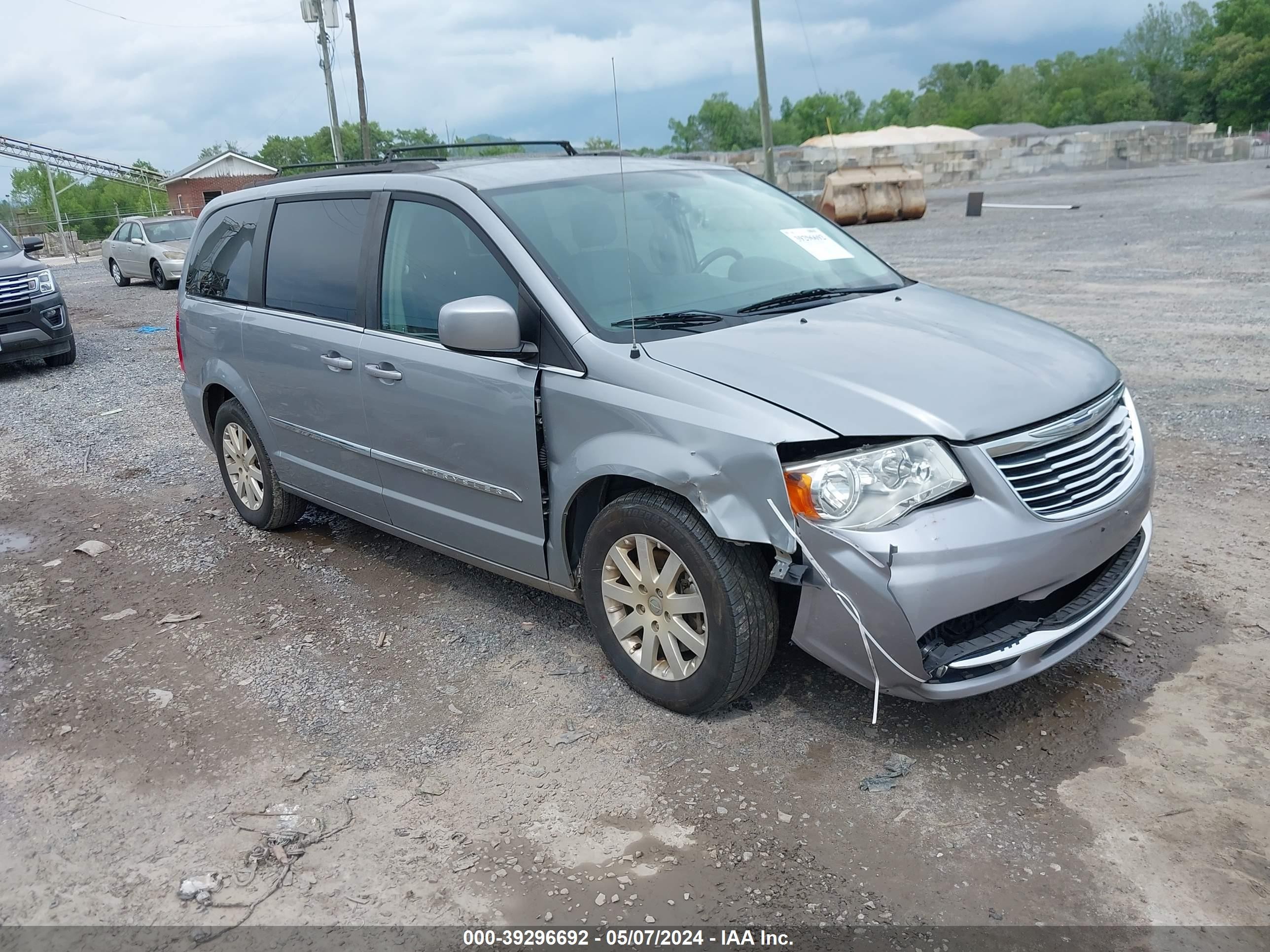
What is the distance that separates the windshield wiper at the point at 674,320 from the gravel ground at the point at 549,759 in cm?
134

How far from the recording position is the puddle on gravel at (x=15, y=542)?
6.00 meters

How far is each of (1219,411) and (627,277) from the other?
4.77m

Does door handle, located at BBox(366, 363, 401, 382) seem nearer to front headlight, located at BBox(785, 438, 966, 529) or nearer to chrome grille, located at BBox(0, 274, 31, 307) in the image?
front headlight, located at BBox(785, 438, 966, 529)

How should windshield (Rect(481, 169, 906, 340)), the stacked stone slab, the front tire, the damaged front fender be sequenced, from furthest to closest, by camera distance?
1. the stacked stone slab
2. the front tire
3. windshield (Rect(481, 169, 906, 340))
4. the damaged front fender

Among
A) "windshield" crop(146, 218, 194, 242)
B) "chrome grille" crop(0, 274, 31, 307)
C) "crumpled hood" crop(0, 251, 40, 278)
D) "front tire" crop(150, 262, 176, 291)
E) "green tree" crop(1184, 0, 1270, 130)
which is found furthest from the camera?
"green tree" crop(1184, 0, 1270, 130)

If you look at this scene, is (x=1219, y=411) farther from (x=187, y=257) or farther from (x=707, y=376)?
(x=187, y=257)

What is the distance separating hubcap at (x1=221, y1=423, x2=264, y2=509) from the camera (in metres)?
5.79

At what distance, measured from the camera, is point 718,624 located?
131 inches

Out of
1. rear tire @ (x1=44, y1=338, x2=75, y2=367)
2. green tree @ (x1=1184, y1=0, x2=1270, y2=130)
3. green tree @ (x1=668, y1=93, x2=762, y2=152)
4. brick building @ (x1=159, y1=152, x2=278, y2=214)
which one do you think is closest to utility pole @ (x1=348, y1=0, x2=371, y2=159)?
rear tire @ (x1=44, y1=338, x2=75, y2=367)

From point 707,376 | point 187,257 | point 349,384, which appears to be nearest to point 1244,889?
point 707,376

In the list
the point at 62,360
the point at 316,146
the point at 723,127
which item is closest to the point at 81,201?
the point at 316,146

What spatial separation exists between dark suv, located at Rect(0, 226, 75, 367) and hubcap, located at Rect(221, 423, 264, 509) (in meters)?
7.30

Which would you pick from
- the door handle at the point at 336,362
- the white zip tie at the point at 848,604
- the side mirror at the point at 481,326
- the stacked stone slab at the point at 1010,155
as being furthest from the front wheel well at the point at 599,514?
the stacked stone slab at the point at 1010,155

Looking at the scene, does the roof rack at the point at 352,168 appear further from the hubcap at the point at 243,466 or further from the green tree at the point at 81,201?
the green tree at the point at 81,201
